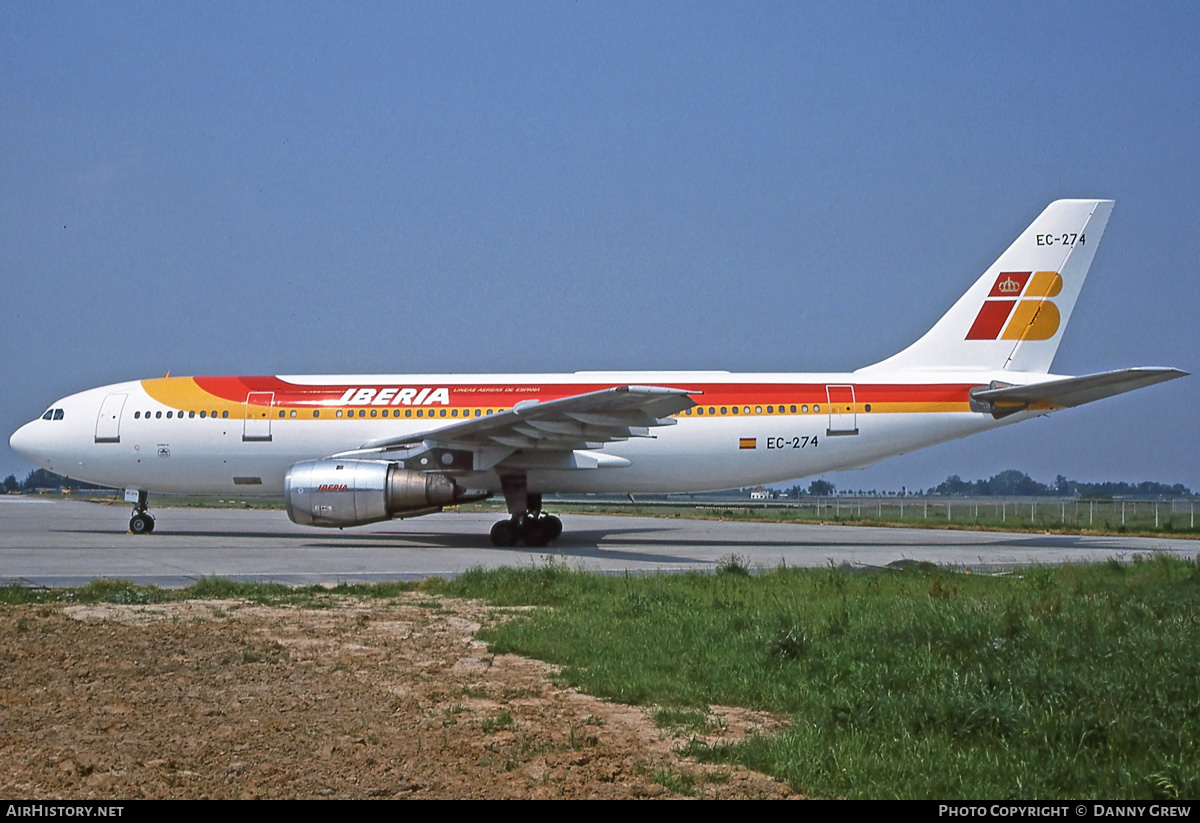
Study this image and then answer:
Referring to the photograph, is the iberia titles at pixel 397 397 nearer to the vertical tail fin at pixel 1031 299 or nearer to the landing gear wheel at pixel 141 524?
the landing gear wheel at pixel 141 524

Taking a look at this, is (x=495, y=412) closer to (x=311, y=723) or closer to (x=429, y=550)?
(x=429, y=550)

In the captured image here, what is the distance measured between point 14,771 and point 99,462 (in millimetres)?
19680

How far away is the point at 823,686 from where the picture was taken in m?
6.42

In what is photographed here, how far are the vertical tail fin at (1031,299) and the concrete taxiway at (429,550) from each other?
386cm

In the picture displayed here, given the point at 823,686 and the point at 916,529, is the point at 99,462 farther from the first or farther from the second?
the point at 916,529

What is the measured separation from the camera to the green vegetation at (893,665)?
4.69 meters

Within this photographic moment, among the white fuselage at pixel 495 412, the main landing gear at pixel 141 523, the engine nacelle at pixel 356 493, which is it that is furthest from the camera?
the main landing gear at pixel 141 523

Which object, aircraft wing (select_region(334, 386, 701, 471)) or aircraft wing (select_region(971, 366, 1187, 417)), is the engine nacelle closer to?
aircraft wing (select_region(334, 386, 701, 471))

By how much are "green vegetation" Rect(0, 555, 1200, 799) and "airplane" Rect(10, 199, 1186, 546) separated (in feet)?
25.8

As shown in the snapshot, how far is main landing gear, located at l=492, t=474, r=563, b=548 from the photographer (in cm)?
2016

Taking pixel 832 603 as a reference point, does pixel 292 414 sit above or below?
above

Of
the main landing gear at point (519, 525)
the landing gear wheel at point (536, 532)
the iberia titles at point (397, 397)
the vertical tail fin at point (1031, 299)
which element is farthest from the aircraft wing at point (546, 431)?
the vertical tail fin at point (1031, 299)

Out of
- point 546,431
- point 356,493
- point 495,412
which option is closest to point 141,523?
point 356,493
